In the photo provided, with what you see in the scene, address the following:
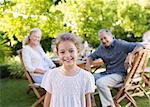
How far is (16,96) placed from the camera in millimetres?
5449

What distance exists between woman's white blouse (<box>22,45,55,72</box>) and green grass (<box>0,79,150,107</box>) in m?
0.59

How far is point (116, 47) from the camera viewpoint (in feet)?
13.9

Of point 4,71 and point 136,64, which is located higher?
point 136,64

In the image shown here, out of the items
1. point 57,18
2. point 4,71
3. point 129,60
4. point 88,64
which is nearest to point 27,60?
point 88,64

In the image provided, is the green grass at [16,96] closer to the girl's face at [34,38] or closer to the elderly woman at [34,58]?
the elderly woman at [34,58]

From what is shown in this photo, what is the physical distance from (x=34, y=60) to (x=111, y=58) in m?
0.96

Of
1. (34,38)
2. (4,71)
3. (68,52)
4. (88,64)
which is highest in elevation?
(68,52)

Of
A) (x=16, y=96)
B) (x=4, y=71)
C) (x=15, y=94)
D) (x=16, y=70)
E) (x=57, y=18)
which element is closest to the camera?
(x=16, y=96)

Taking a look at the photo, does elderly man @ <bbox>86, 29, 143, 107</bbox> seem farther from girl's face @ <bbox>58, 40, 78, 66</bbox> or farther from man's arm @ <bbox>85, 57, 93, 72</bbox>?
girl's face @ <bbox>58, 40, 78, 66</bbox>

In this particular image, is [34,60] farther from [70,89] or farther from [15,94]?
[70,89]

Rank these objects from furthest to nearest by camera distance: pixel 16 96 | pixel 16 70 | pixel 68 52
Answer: pixel 16 70 → pixel 16 96 → pixel 68 52

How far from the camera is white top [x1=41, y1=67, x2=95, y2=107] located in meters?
2.09

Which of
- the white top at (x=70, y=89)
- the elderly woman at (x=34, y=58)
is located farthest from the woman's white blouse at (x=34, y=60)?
the white top at (x=70, y=89)

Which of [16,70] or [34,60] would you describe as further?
[16,70]
